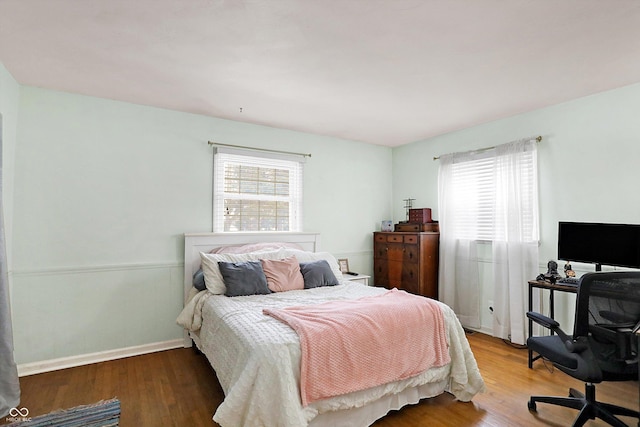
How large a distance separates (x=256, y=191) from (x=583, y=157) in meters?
3.40

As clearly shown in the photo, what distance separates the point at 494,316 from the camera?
3748 millimetres

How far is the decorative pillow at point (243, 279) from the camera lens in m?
2.94

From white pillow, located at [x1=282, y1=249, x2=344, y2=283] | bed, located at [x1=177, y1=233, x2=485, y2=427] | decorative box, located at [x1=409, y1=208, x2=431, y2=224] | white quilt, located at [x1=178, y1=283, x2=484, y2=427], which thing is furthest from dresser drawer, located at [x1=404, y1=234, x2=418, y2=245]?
white quilt, located at [x1=178, y1=283, x2=484, y2=427]

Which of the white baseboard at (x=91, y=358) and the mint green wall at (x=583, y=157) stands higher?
the mint green wall at (x=583, y=157)

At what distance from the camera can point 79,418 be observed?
7.15 ft

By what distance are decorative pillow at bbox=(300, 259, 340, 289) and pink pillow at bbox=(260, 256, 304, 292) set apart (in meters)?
0.07

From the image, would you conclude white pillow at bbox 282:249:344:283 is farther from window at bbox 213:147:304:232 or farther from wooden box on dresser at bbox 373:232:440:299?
wooden box on dresser at bbox 373:232:440:299

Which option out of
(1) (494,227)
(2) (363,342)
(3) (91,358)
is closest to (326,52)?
(2) (363,342)

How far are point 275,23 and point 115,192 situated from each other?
7.65ft

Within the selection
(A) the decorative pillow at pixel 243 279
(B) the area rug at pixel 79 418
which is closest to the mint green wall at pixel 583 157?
(A) the decorative pillow at pixel 243 279

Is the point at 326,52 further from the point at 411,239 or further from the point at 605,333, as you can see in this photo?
the point at 411,239

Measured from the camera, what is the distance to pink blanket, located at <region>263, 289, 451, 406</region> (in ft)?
6.20

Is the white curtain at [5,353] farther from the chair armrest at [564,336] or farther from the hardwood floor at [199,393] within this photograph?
the chair armrest at [564,336]

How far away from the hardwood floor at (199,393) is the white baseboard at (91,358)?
0.08 meters
